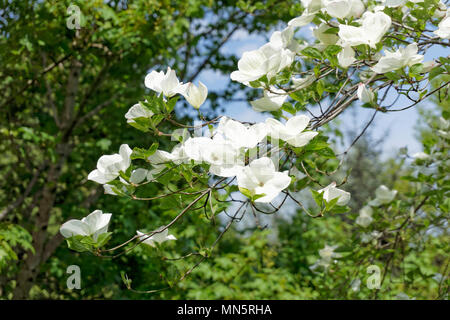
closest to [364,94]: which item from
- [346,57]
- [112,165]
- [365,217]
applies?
[346,57]

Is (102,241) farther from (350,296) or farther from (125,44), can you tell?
(125,44)

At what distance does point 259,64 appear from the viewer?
0.90 meters

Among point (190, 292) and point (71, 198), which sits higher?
point (71, 198)

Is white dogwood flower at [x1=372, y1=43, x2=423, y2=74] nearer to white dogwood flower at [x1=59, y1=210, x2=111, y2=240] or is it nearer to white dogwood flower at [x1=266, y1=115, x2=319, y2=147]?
white dogwood flower at [x1=266, y1=115, x2=319, y2=147]

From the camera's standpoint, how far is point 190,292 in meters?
2.81

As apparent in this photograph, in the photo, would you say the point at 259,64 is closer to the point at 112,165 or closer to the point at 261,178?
the point at 261,178

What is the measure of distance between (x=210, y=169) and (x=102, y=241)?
26 centimetres

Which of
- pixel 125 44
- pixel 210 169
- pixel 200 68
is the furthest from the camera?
pixel 200 68

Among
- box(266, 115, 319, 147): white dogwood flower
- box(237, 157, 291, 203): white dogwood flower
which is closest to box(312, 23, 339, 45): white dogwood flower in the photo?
box(266, 115, 319, 147): white dogwood flower

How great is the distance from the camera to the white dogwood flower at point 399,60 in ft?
2.95

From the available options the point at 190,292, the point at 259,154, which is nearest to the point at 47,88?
the point at 190,292

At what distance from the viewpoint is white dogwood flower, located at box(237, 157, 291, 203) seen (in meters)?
0.78

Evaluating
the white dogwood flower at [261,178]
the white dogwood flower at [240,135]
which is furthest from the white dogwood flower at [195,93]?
the white dogwood flower at [261,178]

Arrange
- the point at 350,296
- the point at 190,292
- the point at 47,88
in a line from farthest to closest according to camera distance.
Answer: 1. the point at 47,88
2. the point at 190,292
3. the point at 350,296
